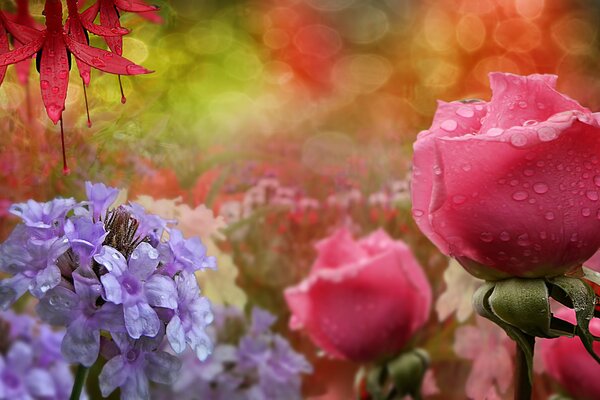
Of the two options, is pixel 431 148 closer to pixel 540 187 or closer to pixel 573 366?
pixel 540 187

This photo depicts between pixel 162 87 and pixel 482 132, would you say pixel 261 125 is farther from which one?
pixel 482 132

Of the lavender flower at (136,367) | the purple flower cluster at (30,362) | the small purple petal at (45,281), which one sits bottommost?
the purple flower cluster at (30,362)

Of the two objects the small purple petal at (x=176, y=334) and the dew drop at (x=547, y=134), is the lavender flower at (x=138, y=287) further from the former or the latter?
the dew drop at (x=547, y=134)

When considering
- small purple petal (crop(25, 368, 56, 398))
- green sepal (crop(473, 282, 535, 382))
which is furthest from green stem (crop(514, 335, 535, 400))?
small purple petal (crop(25, 368, 56, 398))

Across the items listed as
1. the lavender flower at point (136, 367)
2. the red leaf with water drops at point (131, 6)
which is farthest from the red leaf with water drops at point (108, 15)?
the lavender flower at point (136, 367)

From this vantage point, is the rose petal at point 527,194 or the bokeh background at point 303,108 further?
the bokeh background at point 303,108

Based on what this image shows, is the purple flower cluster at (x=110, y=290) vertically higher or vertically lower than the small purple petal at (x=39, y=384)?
higher

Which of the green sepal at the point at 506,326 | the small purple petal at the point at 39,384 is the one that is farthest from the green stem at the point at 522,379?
the small purple petal at the point at 39,384
